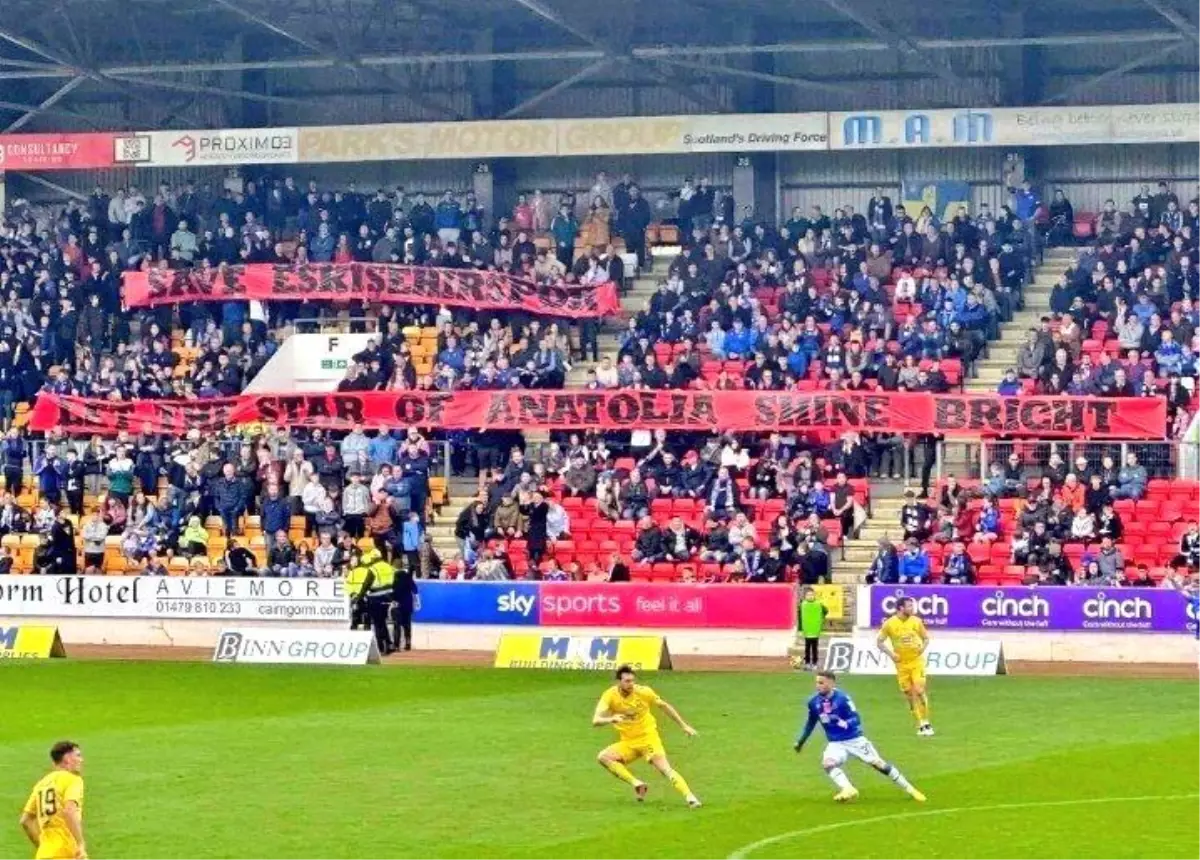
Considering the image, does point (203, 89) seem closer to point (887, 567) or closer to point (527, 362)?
point (527, 362)

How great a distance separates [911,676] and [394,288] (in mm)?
24669

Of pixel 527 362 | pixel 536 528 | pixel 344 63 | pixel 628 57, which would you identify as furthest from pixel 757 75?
pixel 536 528

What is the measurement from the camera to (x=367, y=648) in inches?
1635

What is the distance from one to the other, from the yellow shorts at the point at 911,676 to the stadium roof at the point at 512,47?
22.4 m

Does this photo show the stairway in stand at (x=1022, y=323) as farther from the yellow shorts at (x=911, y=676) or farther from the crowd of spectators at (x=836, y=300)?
the yellow shorts at (x=911, y=676)

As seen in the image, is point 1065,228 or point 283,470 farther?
point 1065,228

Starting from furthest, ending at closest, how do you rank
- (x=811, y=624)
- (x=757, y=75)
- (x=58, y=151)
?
(x=58, y=151), (x=757, y=75), (x=811, y=624)

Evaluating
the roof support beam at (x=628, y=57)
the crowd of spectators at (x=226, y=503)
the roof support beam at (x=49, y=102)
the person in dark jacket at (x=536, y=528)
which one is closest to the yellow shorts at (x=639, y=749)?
the crowd of spectators at (x=226, y=503)

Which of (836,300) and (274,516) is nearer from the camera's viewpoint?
(274,516)

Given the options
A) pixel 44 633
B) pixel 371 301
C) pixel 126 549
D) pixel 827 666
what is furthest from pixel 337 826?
pixel 371 301

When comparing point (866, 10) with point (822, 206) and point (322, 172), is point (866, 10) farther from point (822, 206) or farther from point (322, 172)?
point (322, 172)

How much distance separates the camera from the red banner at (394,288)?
53.2 metres

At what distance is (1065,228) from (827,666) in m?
16.9

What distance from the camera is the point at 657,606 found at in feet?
139
